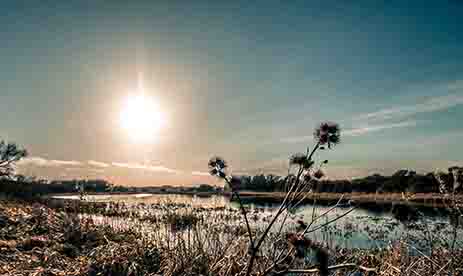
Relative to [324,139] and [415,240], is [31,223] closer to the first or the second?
[324,139]

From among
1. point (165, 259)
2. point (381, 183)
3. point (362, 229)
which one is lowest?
point (362, 229)

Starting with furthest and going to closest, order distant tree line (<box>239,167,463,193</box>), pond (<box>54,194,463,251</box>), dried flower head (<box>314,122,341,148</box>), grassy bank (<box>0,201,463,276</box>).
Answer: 1. pond (<box>54,194,463,251</box>)
2. grassy bank (<box>0,201,463,276</box>)
3. distant tree line (<box>239,167,463,193</box>)
4. dried flower head (<box>314,122,341,148</box>)

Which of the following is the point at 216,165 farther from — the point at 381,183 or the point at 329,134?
the point at 381,183

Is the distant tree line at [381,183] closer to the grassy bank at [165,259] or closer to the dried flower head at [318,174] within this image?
the dried flower head at [318,174]

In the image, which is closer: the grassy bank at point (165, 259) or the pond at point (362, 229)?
the grassy bank at point (165, 259)

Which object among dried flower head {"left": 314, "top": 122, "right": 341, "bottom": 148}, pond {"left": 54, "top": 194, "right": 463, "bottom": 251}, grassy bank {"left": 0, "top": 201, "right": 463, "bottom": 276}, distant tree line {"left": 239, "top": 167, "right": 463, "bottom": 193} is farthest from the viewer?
pond {"left": 54, "top": 194, "right": 463, "bottom": 251}

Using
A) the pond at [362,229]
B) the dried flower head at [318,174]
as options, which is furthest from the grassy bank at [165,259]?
the dried flower head at [318,174]

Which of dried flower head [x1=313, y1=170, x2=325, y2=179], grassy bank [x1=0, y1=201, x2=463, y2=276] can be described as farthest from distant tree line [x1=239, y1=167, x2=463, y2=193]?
grassy bank [x1=0, y1=201, x2=463, y2=276]

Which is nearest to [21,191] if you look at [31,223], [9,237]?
[31,223]

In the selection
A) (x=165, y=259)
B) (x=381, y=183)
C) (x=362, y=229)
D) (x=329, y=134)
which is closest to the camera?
(x=329, y=134)

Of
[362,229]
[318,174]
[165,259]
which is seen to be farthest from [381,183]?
[362,229]

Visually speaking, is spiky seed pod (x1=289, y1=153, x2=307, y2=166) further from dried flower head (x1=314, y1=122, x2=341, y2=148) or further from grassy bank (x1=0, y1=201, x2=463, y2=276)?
grassy bank (x1=0, y1=201, x2=463, y2=276)

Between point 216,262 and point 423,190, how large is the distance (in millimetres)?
49481

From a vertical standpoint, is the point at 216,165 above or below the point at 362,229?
above
